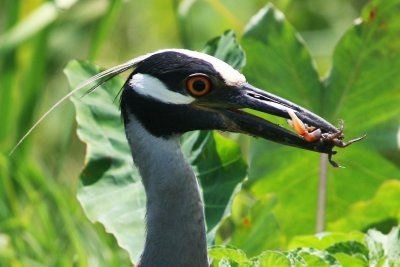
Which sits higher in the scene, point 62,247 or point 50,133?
point 50,133

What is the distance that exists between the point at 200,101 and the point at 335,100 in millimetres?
1110

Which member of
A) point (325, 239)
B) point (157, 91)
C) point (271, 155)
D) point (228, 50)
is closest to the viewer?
point (157, 91)

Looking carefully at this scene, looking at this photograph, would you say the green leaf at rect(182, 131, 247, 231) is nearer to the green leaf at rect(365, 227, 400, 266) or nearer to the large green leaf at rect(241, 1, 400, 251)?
the large green leaf at rect(241, 1, 400, 251)

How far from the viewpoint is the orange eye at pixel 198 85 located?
3217 millimetres

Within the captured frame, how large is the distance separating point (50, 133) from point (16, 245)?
2.67 meters

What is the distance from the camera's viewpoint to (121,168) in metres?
4.00

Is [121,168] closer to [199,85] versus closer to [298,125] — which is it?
[199,85]

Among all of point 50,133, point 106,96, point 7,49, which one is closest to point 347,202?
point 106,96

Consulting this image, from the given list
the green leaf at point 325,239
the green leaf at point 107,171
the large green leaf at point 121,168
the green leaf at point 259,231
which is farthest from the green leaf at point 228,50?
the green leaf at point 325,239

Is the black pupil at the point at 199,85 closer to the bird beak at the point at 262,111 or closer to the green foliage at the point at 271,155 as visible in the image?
the bird beak at the point at 262,111

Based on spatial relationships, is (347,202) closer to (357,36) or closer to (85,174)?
(357,36)

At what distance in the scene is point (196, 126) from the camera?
3289 mm

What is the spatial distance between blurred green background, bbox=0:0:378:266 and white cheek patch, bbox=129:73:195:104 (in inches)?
49.3

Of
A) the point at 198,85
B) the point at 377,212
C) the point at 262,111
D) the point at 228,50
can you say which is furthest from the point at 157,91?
the point at 377,212
